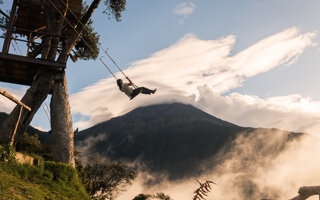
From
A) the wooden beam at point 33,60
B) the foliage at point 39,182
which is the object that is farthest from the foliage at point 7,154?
the wooden beam at point 33,60

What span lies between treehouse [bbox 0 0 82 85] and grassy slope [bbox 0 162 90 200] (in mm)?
5455

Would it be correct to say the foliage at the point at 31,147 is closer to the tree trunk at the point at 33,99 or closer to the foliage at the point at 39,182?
the tree trunk at the point at 33,99

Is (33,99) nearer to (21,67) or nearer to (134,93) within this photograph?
(21,67)

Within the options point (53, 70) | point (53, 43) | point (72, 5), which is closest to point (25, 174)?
point (53, 70)

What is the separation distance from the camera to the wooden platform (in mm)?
13008

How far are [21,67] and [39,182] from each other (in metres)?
7.44

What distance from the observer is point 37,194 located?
7340 millimetres

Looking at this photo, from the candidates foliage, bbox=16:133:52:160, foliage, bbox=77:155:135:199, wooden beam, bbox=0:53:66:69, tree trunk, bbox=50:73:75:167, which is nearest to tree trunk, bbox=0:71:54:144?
tree trunk, bbox=50:73:75:167

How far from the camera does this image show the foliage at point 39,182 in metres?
6.95

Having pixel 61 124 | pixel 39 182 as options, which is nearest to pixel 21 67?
pixel 61 124

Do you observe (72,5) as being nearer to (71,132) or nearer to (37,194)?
(71,132)

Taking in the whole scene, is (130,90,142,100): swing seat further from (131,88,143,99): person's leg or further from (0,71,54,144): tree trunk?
(0,71,54,144): tree trunk

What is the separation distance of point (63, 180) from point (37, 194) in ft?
7.86

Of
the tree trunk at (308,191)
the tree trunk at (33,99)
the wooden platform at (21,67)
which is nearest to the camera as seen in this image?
the tree trunk at (33,99)
